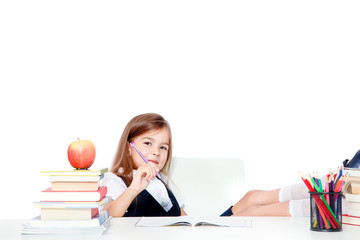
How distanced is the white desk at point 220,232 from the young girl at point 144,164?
0.70 meters

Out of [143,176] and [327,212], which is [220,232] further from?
[143,176]

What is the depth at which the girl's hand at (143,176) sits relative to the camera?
1.60 meters

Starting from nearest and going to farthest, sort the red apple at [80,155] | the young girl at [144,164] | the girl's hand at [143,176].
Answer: the red apple at [80,155]
the girl's hand at [143,176]
the young girl at [144,164]

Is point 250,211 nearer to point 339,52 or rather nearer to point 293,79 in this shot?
point 293,79

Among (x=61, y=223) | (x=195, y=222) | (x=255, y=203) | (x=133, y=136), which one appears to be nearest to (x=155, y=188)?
(x=133, y=136)

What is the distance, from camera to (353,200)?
1.35 meters

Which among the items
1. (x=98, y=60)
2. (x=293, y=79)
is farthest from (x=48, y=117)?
(x=293, y=79)

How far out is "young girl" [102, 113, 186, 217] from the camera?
2.08m

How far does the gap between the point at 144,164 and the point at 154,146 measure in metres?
0.17

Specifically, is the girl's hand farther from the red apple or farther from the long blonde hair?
the long blonde hair

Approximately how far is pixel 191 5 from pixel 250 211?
148cm

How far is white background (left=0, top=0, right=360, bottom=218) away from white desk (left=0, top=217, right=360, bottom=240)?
1.53 m

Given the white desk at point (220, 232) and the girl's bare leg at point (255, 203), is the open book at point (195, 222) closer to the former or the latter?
the white desk at point (220, 232)

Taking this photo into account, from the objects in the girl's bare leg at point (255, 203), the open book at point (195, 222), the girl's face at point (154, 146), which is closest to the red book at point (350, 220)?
the open book at point (195, 222)
